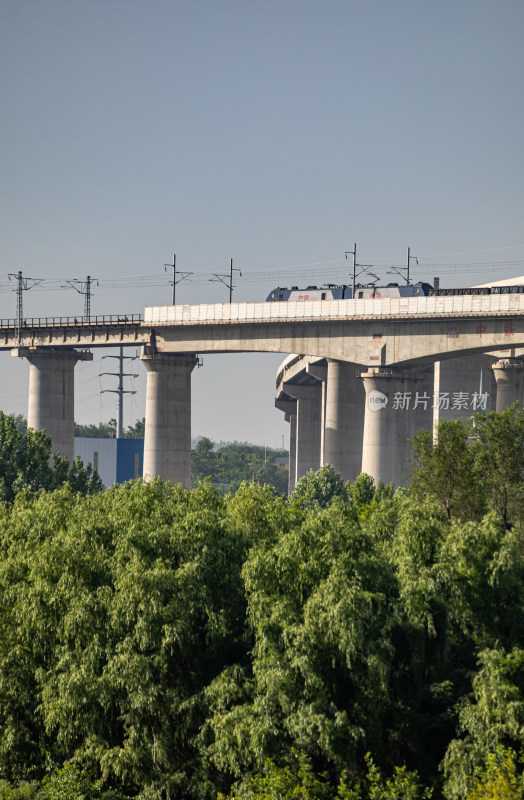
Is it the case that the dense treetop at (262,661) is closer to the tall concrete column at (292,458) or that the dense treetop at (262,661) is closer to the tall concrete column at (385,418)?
the tall concrete column at (385,418)

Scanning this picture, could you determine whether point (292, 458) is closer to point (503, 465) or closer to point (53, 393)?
point (53, 393)

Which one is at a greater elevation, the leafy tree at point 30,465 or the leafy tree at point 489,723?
the leafy tree at point 30,465

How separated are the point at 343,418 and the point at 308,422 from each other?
3800 cm

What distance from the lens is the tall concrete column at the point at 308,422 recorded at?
138500 millimetres

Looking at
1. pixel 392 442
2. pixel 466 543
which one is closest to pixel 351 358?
pixel 392 442

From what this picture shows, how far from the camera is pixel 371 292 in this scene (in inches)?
3735

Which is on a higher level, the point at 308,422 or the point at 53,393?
the point at 53,393

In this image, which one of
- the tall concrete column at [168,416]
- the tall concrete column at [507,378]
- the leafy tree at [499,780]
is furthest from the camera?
the tall concrete column at [507,378]

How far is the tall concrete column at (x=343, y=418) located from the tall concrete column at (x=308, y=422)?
33060 millimetres

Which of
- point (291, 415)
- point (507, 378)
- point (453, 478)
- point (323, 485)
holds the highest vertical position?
point (507, 378)

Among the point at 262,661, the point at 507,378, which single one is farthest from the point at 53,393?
the point at 262,661

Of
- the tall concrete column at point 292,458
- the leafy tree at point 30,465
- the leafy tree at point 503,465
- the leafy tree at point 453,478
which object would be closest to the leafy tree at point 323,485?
the leafy tree at point 30,465

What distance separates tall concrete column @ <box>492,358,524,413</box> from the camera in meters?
103

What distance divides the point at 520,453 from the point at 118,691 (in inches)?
802
